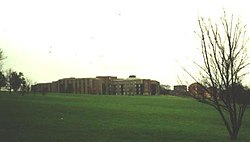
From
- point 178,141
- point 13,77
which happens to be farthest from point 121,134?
point 13,77

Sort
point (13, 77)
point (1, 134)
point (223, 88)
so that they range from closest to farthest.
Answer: point (1, 134) → point (223, 88) → point (13, 77)

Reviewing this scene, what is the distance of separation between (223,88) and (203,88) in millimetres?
1628

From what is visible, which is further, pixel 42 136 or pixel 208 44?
pixel 208 44

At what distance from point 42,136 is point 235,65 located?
42.0ft

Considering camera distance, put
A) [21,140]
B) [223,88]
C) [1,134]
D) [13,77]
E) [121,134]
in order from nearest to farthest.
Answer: [21,140]
[1,134]
[223,88]
[121,134]
[13,77]

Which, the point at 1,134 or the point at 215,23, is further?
the point at 215,23

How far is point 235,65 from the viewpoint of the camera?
2250 centimetres

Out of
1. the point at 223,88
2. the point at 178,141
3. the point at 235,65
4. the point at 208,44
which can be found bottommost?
the point at 178,141

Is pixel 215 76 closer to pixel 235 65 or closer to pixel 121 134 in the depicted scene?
pixel 235 65

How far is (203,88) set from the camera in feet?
76.8

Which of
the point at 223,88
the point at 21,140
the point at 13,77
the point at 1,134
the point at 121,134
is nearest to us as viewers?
the point at 21,140

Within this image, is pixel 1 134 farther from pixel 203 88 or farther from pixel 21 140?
pixel 203 88

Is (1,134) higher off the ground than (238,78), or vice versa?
(238,78)

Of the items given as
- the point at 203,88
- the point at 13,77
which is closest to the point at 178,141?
the point at 203,88
